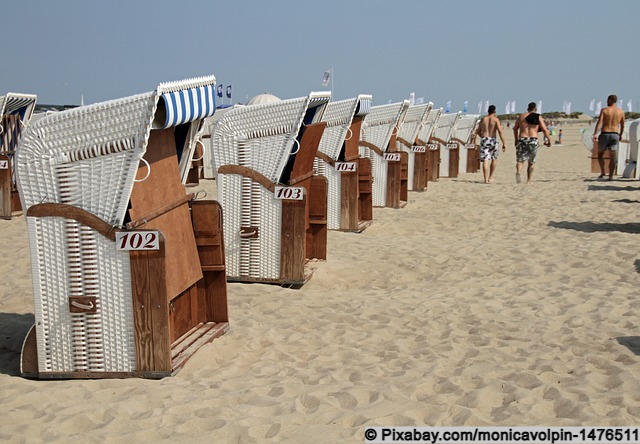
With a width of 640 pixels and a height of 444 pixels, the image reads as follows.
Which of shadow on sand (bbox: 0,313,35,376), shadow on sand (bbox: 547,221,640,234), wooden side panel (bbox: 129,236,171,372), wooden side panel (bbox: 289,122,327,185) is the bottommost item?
shadow on sand (bbox: 0,313,35,376)

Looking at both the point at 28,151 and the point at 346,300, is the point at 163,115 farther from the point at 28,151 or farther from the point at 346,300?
the point at 346,300

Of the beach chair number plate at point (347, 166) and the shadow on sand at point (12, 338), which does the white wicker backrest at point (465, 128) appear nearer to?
the beach chair number plate at point (347, 166)

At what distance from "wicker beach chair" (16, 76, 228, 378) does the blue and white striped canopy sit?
0.01 m

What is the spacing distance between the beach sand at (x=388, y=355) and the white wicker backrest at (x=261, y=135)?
3.63 feet

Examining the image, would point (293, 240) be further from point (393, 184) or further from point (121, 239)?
point (393, 184)

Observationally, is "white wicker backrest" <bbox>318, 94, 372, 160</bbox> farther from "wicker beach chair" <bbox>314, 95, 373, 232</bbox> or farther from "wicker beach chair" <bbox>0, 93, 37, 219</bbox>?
"wicker beach chair" <bbox>0, 93, 37, 219</bbox>

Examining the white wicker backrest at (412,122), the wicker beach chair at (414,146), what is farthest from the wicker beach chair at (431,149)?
the white wicker backrest at (412,122)

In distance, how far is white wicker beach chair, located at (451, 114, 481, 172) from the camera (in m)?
22.4

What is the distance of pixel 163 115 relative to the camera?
4551 mm

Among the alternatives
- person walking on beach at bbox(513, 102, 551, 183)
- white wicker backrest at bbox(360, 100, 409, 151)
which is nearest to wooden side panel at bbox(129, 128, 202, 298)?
white wicker backrest at bbox(360, 100, 409, 151)

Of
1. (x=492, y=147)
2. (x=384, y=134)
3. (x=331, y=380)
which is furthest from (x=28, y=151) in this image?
(x=492, y=147)

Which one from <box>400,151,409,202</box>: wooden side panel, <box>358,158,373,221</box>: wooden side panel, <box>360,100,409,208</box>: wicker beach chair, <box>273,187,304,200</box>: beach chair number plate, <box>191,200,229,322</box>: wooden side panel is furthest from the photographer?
<box>400,151,409,202</box>: wooden side panel

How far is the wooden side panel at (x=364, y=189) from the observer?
34.4 feet

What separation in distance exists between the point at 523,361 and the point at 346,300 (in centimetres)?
214
